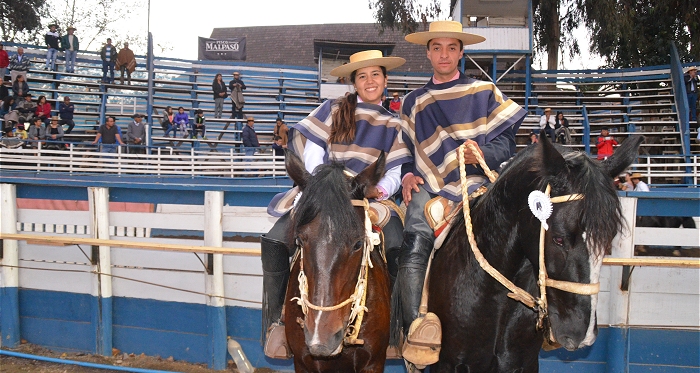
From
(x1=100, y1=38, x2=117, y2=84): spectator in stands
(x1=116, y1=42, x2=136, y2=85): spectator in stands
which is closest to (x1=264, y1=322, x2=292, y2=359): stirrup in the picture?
(x1=100, y1=38, x2=117, y2=84): spectator in stands

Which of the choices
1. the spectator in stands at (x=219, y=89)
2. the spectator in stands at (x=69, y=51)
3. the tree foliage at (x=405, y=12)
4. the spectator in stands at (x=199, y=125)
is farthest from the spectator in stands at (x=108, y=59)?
the tree foliage at (x=405, y=12)

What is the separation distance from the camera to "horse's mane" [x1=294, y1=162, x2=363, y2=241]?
2869 mm

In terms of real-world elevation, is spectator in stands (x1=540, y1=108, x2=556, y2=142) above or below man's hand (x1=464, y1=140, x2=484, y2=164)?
above

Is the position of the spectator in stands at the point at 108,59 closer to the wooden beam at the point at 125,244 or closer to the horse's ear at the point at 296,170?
the wooden beam at the point at 125,244

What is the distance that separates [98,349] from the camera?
5.76m

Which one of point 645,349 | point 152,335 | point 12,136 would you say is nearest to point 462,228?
point 645,349

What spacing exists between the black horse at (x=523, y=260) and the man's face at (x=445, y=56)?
888 mm

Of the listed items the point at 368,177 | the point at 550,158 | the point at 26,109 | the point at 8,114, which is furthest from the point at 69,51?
the point at 550,158

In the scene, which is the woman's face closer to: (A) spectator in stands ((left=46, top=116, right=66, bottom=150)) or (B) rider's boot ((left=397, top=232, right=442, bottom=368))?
(B) rider's boot ((left=397, top=232, right=442, bottom=368))

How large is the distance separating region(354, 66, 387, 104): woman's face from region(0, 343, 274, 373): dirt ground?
9.32 feet

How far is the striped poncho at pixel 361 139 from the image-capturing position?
12.6 ft

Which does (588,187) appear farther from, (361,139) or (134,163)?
(134,163)

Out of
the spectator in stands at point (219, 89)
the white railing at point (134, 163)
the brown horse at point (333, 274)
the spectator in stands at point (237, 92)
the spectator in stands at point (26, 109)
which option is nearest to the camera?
the brown horse at point (333, 274)

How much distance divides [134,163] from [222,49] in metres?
10.7
